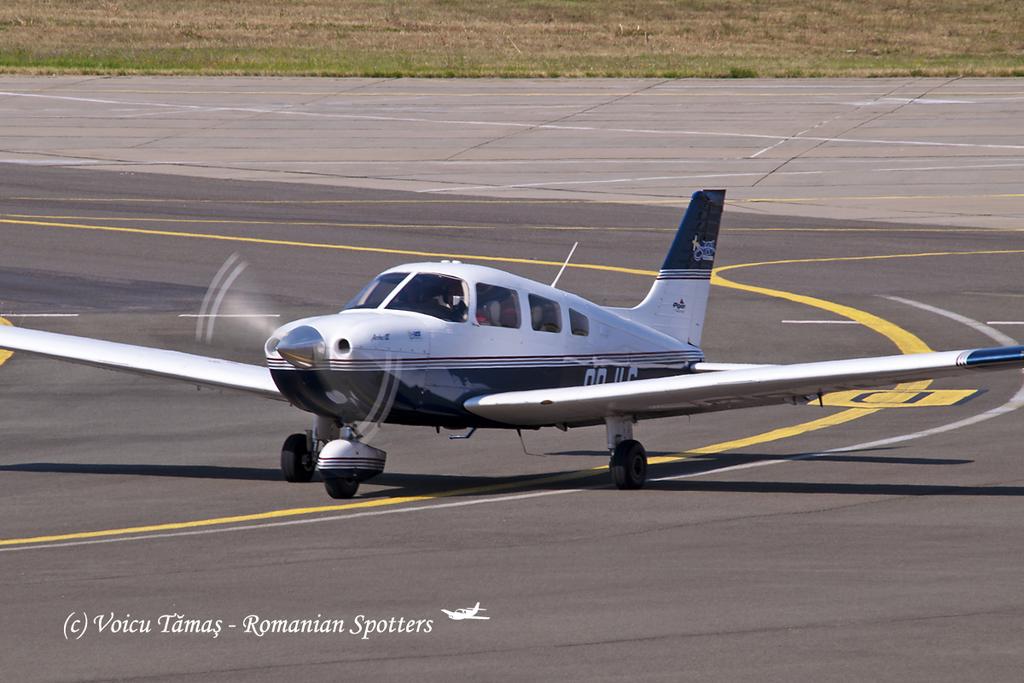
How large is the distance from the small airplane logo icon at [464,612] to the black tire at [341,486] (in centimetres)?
475

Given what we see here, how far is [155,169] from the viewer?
161ft

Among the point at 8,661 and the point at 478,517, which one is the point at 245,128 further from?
the point at 8,661

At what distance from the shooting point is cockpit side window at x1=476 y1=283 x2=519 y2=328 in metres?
17.3

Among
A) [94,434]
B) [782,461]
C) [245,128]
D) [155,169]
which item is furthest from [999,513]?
[245,128]

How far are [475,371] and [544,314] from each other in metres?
1.18

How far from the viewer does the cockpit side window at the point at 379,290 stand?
17016mm

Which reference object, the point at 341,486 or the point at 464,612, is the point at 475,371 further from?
the point at 464,612

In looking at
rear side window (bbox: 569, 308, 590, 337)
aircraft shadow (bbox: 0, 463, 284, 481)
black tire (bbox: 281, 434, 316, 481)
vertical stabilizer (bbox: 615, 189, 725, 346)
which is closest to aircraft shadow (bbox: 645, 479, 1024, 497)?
rear side window (bbox: 569, 308, 590, 337)

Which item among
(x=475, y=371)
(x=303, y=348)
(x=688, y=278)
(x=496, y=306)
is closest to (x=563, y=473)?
(x=475, y=371)

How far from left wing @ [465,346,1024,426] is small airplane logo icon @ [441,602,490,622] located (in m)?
4.86

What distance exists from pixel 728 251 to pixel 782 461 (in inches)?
748

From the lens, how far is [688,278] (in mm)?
20844

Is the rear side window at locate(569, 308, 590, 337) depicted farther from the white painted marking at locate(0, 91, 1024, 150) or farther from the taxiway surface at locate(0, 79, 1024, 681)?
the white painted marking at locate(0, 91, 1024, 150)

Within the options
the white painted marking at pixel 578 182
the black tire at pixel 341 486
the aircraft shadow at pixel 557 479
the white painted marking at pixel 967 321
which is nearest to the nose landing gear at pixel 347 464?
the black tire at pixel 341 486
